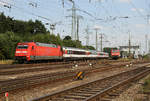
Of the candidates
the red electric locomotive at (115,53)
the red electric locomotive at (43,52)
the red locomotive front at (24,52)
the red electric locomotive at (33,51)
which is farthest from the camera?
the red electric locomotive at (115,53)

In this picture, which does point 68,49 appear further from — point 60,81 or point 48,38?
point 60,81

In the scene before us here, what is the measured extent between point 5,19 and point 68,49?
41.7 metres

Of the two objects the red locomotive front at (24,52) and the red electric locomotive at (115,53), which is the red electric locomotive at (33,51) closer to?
the red locomotive front at (24,52)

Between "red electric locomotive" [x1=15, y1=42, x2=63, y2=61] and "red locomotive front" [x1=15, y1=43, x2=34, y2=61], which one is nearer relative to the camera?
"red locomotive front" [x1=15, y1=43, x2=34, y2=61]

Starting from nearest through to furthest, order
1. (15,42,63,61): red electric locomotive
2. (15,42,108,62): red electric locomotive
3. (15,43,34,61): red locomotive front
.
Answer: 1. (15,43,34,61): red locomotive front
2. (15,42,63,61): red electric locomotive
3. (15,42,108,62): red electric locomotive

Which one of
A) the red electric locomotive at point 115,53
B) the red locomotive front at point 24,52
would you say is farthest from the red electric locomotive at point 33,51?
the red electric locomotive at point 115,53

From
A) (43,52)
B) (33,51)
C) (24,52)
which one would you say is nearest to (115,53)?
(43,52)

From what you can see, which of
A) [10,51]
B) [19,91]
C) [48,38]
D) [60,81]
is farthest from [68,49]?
[19,91]

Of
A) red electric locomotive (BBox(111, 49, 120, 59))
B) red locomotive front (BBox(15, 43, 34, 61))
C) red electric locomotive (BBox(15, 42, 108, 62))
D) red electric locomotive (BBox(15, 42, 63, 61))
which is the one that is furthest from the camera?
red electric locomotive (BBox(111, 49, 120, 59))

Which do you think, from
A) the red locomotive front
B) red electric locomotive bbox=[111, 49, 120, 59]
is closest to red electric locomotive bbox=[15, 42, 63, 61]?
the red locomotive front

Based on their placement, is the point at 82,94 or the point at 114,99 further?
the point at 82,94

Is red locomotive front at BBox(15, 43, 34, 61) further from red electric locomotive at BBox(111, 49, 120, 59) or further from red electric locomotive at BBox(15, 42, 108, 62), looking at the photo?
red electric locomotive at BBox(111, 49, 120, 59)

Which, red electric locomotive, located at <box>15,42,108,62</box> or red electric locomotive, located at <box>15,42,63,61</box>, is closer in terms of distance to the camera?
red electric locomotive, located at <box>15,42,63,61</box>

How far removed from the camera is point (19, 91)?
10117mm
